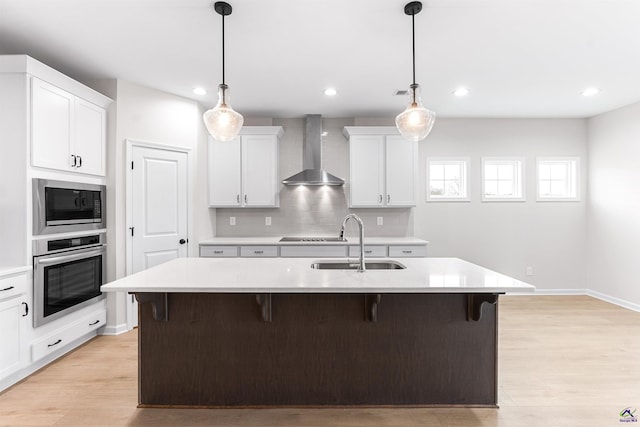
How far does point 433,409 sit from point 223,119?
89.5 inches

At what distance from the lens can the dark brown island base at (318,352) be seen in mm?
2193

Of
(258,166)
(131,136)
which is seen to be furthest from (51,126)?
(258,166)

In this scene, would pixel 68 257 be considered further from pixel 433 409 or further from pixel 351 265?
pixel 433 409

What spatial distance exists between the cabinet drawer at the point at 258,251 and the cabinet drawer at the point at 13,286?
203cm

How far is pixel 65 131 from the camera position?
2936mm

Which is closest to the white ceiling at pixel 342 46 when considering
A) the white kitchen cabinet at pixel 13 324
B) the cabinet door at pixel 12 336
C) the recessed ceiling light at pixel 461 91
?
the recessed ceiling light at pixel 461 91

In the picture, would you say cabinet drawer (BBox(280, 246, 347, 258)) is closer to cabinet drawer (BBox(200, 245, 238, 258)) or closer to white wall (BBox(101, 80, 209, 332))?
cabinet drawer (BBox(200, 245, 238, 258))

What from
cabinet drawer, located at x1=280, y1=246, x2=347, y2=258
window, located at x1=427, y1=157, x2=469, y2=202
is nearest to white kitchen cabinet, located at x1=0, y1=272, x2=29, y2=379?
cabinet drawer, located at x1=280, y1=246, x2=347, y2=258

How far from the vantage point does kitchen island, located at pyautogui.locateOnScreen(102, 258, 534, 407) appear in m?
2.19

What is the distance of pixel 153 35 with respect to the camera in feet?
8.74

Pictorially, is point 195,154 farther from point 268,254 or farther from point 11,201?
point 11,201

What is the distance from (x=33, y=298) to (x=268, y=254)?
A: 218 cm

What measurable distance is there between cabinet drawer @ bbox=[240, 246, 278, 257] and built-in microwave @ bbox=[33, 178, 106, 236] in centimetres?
146

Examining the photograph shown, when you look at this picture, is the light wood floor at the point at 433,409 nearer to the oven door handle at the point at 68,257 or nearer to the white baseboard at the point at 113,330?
the white baseboard at the point at 113,330
